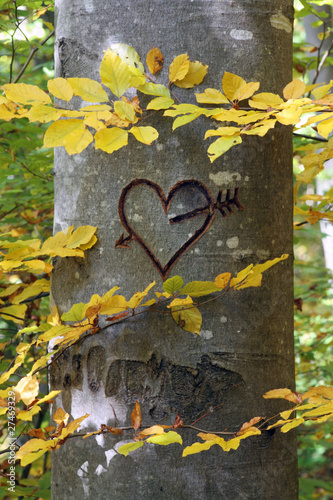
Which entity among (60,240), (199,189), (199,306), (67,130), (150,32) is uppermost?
(150,32)

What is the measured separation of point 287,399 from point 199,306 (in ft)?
0.94

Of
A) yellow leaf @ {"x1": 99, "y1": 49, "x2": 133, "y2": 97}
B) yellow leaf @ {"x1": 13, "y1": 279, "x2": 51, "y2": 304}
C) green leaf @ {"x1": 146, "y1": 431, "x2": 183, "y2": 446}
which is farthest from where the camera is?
yellow leaf @ {"x1": 13, "y1": 279, "x2": 51, "y2": 304}

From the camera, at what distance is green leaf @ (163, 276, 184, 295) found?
2.99 ft

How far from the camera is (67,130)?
0.93m

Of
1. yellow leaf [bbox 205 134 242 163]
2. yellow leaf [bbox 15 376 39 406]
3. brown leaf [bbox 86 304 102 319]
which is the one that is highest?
yellow leaf [bbox 205 134 242 163]

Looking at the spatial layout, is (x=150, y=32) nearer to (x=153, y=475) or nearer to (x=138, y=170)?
(x=138, y=170)

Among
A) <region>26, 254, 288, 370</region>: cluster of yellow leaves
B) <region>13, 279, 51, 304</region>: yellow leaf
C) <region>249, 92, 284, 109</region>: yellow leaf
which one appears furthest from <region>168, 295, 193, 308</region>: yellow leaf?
<region>13, 279, 51, 304</region>: yellow leaf

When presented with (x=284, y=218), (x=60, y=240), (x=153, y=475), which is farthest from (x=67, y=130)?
(x=153, y=475)

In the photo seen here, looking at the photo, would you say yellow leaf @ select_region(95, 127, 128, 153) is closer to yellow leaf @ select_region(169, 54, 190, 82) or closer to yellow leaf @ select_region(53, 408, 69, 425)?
yellow leaf @ select_region(169, 54, 190, 82)

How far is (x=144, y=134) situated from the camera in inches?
35.8

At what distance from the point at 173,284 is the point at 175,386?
0.23 metres

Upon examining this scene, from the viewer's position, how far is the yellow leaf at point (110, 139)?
2.94ft

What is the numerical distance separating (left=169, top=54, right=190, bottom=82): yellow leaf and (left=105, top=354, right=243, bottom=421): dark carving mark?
2.03 ft

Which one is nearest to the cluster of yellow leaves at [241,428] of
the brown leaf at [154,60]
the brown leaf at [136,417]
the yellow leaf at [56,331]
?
the brown leaf at [136,417]
